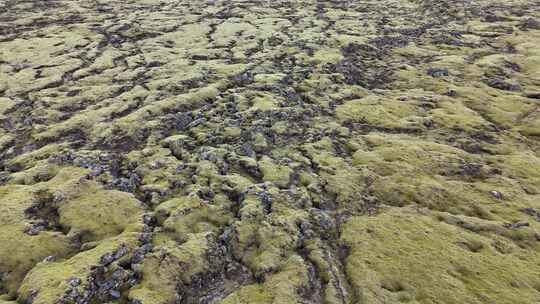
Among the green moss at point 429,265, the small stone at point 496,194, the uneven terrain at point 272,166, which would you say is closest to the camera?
the green moss at point 429,265

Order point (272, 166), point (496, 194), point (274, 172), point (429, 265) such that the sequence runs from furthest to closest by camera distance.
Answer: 1. point (272, 166)
2. point (274, 172)
3. point (496, 194)
4. point (429, 265)

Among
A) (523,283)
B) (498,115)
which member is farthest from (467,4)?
(523,283)

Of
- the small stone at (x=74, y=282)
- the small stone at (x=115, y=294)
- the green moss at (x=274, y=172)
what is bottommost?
the small stone at (x=115, y=294)

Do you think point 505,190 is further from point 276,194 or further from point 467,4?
point 467,4

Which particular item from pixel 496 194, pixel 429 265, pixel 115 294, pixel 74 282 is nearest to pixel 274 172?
pixel 429 265

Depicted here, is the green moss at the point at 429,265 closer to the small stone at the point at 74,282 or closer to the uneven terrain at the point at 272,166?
the uneven terrain at the point at 272,166

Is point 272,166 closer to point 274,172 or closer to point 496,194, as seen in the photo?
point 274,172

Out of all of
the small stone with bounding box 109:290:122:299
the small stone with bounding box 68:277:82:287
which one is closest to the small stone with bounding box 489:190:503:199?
the small stone with bounding box 109:290:122:299

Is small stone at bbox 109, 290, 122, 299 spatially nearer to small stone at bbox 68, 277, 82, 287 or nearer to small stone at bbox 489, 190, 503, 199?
small stone at bbox 68, 277, 82, 287

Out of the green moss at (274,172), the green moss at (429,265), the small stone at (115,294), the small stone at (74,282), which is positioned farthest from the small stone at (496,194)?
the small stone at (74,282)
